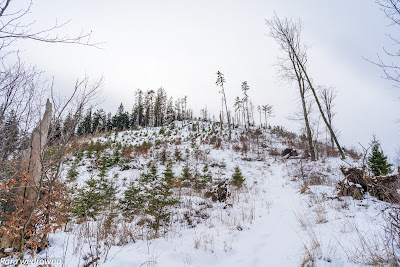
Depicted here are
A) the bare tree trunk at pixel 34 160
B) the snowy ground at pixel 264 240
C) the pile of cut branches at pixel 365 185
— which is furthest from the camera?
the pile of cut branches at pixel 365 185

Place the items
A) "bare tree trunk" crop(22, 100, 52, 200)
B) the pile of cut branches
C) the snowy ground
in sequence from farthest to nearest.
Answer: the pile of cut branches, "bare tree trunk" crop(22, 100, 52, 200), the snowy ground

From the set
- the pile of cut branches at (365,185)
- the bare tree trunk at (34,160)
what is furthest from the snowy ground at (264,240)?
the bare tree trunk at (34,160)

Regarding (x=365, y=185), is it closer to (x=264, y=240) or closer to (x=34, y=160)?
(x=264, y=240)

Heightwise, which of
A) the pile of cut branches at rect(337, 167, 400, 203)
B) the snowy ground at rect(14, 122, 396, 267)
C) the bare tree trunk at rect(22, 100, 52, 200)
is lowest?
the snowy ground at rect(14, 122, 396, 267)

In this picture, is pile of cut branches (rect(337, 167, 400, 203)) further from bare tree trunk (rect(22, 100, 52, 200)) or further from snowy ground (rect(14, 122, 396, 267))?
bare tree trunk (rect(22, 100, 52, 200))

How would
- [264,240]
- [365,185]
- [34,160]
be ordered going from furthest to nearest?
[365,185], [34,160], [264,240]

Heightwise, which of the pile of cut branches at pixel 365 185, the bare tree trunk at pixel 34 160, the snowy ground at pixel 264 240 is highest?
the bare tree trunk at pixel 34 160

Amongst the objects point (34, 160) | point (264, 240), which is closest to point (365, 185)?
point (264, 240)

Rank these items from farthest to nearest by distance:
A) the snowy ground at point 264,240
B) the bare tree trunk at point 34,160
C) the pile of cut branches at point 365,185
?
the pile of cut branches at point 365,185
the bare tree trunk at point 34,160
the snowy ground at point 264,240

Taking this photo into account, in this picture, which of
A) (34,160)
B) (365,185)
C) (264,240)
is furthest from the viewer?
(365,185)

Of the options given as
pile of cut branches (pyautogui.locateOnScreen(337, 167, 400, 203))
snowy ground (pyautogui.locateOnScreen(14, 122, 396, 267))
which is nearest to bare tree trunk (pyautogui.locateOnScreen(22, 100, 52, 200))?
snowy ground (pyautogui.locateOnScreen(14, 122, 396, 267))

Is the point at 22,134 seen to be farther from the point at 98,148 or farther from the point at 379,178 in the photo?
the point at 98,148

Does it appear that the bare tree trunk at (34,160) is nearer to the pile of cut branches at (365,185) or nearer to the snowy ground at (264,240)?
the snowy ground at (264,240)

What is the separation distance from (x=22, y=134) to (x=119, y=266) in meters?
3.88
